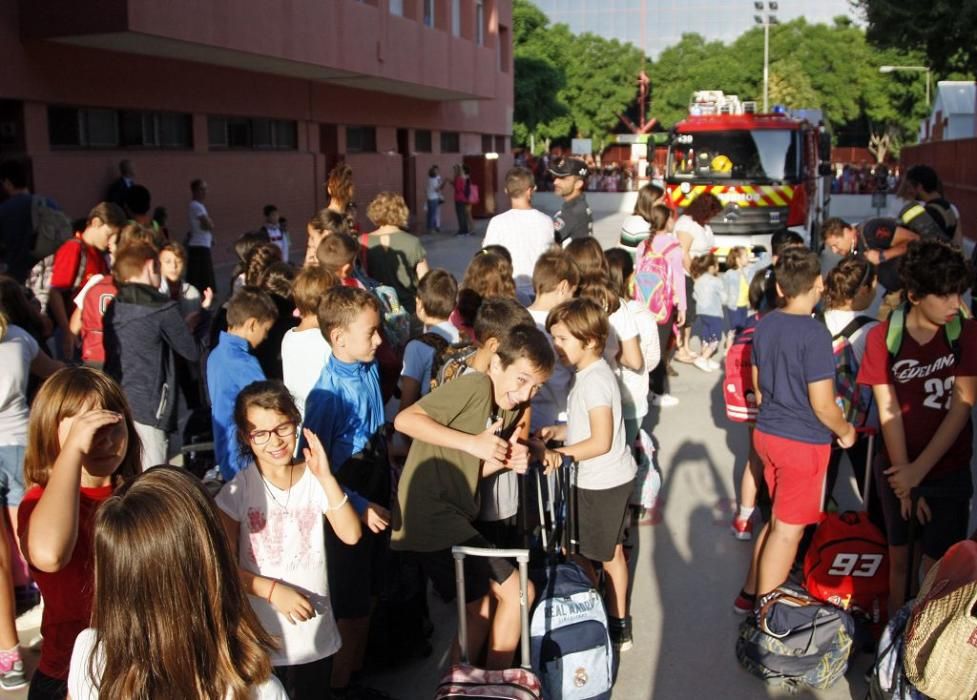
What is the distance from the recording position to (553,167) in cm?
830

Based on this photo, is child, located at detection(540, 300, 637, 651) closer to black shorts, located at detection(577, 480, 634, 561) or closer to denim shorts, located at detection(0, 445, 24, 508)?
black shorts, located at detection(577, 480, 634, 561)

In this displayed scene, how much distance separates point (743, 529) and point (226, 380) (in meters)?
3.19

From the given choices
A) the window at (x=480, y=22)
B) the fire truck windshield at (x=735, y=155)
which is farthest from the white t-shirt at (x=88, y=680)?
the window at (x=480, y=22)

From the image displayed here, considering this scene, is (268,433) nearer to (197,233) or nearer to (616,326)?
(616,326)

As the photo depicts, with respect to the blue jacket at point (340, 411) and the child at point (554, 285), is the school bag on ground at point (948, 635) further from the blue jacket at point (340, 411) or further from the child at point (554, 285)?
the child at point (554, 285)

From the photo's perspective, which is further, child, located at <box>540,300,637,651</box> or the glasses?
child, located at <box>540,300,637,651</box>

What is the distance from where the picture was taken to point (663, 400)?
9.21 m

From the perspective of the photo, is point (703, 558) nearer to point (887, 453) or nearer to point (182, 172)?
point (887, 453)

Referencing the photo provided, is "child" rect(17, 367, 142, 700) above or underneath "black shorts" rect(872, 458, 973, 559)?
above

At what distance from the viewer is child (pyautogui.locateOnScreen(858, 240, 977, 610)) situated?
162 inches

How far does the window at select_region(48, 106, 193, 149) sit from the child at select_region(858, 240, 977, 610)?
12852 mm

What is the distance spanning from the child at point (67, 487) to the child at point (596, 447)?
1759 millimetres

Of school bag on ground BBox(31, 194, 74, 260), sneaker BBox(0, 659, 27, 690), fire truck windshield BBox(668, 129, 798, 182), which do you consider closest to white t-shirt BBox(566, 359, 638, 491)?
sneaker BBox(0, 659, 27, 690)

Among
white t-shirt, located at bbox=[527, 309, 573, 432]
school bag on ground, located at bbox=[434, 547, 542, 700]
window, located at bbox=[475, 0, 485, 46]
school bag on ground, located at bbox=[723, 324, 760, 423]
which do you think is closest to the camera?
school bag on ground, located at bbox=[434, 547, 542, 700]
